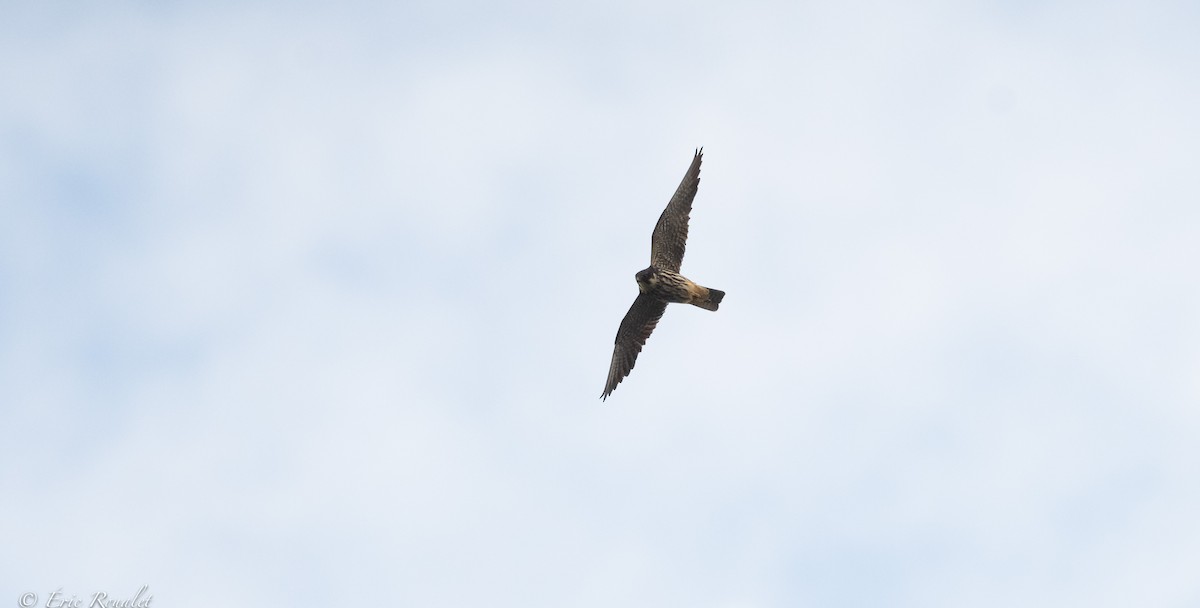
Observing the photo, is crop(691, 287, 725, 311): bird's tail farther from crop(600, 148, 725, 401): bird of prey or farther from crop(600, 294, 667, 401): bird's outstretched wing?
crop(600, 294, 667, 401): bird's outstretched wing

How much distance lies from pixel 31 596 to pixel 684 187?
16.0m

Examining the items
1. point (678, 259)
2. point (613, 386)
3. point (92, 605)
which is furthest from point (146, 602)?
point (678, 259)

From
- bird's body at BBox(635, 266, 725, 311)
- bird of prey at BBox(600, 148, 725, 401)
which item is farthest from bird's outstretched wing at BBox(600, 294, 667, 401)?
bird's body at BBox(635, 266, 725, 311)

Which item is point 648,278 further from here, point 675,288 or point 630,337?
point 630,337

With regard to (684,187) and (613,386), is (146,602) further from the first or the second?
(684,187)

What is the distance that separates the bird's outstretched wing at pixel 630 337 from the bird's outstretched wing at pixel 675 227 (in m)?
1.39

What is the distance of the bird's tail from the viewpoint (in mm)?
29125

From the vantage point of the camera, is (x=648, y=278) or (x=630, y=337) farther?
(x=630, y=337)

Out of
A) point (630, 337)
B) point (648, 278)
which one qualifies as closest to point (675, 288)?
point (648, 278)

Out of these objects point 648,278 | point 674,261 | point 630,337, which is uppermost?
point 674,261

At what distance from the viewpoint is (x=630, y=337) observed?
100 ft

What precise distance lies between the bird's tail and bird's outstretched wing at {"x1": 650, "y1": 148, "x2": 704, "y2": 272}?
839 millimetres

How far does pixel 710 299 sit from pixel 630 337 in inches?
94.4

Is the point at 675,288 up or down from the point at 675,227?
down
